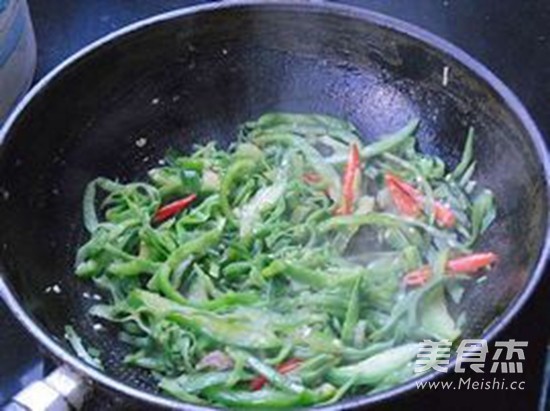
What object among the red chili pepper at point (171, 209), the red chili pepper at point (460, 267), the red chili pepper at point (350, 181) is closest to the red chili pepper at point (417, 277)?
the red chili pepper at point (460, 267)

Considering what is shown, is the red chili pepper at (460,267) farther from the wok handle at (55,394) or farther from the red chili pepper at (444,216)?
the wok handle at (55,394)

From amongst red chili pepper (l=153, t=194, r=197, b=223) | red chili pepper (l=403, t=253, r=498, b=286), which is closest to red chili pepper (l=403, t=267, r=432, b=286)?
red chili pepper (l=403, t=253, r=498, b=286)

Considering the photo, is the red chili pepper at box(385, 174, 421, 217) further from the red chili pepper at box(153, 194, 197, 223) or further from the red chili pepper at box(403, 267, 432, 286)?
the red chili pepper at box(153, 194, 197, 223)

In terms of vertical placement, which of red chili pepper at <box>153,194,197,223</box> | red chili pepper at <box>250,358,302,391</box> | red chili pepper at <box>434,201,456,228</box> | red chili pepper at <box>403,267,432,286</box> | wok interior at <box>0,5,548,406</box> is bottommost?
red chili pepper at <box>250,358,302,391</box>

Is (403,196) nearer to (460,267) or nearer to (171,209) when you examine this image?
(460,267)

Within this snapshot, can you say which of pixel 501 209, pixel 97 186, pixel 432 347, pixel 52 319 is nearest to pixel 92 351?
pixel 52 319

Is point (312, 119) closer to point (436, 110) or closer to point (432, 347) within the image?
point (436, 110)
